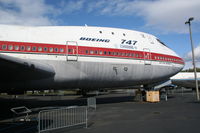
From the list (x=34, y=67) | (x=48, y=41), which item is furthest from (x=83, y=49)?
(x=34, y=67)

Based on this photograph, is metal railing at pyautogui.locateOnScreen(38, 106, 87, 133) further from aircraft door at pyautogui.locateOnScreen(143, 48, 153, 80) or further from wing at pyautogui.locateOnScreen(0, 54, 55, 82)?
aircraft door at pyautogui.locateOnScreen(143, 48, 153, 80)

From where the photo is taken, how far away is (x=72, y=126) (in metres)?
7.05

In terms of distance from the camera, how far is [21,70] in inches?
349

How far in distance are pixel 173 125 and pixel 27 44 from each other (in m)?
9.16

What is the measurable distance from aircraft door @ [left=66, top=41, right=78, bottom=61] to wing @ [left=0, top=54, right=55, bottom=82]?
1452 mm

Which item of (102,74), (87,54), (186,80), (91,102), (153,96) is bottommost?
(91,102)

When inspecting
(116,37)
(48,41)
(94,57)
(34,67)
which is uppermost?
(116,37)

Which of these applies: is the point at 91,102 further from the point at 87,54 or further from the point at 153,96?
the point at 153,96

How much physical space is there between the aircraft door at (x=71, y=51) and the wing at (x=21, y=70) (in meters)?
1.45

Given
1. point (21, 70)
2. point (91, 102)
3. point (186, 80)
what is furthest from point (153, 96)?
point (186, 80)

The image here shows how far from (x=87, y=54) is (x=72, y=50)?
3.57 ft

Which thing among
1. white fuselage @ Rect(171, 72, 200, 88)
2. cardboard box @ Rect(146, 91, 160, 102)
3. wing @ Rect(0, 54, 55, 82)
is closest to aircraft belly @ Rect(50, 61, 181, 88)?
wing @ Rect(0, 54, 55, 82)

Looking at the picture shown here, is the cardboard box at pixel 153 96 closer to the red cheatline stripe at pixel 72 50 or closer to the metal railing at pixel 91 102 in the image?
the red cheatline stripe at pixel 72 50

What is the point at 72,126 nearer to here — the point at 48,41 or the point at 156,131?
the point at 156,131
